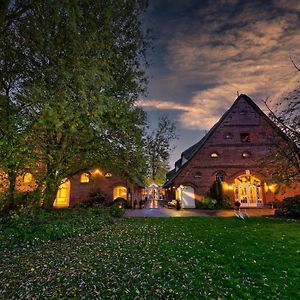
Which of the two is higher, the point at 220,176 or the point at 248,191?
the point at 220,176

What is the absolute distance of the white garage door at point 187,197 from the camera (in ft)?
83.7

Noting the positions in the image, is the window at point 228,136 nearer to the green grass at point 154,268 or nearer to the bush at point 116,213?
the bush at point 116,213

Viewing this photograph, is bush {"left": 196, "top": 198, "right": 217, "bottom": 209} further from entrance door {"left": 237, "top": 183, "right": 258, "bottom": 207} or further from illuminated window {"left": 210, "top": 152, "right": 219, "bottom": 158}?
illuminated window {"left": 210, "top": 152, "right": 219, "bottom": 158}

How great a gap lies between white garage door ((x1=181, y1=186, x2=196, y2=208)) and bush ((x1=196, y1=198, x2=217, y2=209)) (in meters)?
0.93

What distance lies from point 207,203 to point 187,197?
2528 millimetres

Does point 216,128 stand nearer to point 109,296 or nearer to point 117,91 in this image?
point 117,91

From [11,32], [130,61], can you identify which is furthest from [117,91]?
[11,32]

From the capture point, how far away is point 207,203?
24125 mm

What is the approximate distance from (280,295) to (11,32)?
38.4 feet

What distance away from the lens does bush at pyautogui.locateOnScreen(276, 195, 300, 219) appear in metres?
16.3

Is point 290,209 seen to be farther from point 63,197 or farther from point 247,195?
point 63,197

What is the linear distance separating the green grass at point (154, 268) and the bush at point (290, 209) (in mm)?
8647

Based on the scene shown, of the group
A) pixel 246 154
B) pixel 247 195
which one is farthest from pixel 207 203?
pixel 246 154

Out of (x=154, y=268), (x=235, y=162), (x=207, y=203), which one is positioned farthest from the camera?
(x=235, y=162)
